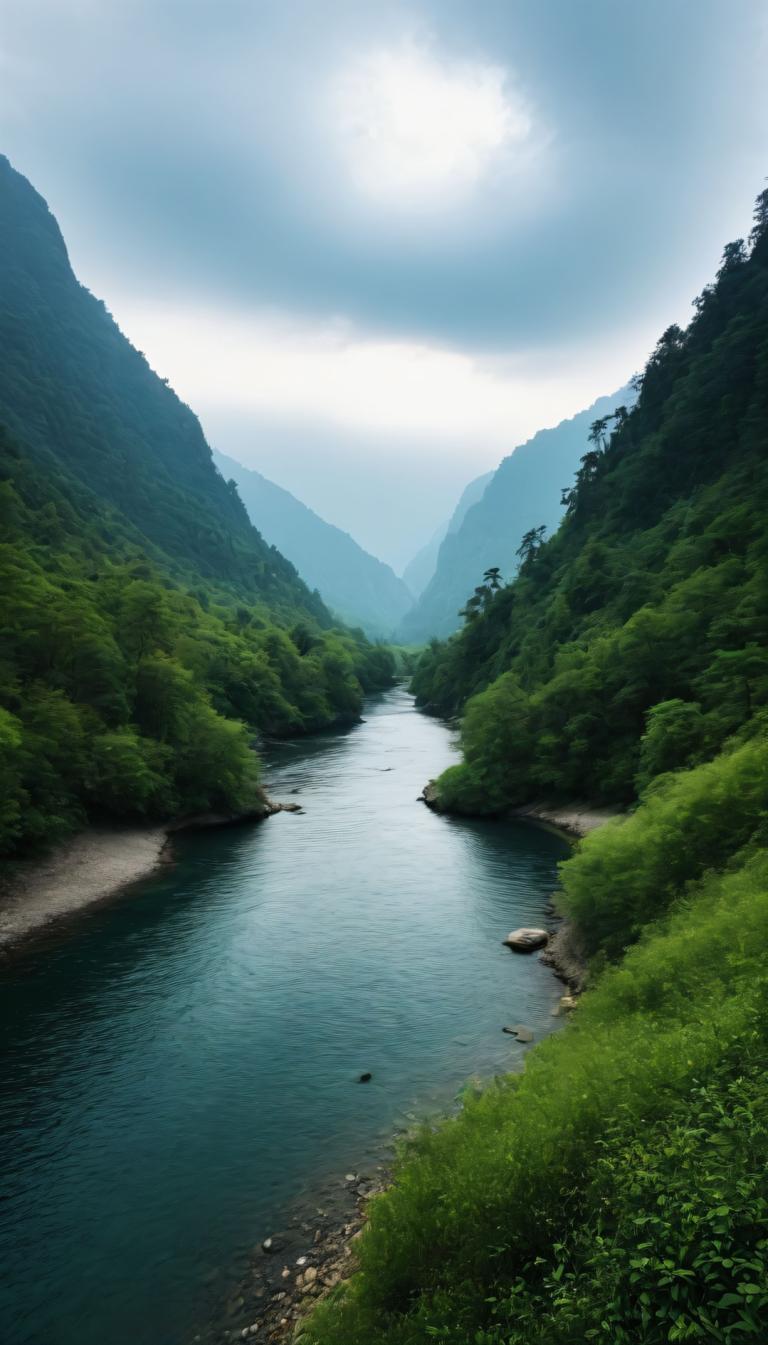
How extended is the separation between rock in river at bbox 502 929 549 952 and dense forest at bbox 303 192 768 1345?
2122 mm

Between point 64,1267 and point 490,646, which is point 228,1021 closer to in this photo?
point 64,1267

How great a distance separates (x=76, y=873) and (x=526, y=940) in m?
26.9

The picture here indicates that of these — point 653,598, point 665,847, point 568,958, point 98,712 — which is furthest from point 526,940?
point 653,598

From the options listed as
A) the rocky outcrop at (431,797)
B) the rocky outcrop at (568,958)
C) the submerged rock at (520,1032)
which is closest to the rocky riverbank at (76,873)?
the rocky outcrop at (431,797)

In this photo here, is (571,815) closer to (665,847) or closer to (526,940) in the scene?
(526,940)

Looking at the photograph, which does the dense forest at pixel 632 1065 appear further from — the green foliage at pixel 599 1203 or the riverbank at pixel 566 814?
the riverbank at pixel 566 814

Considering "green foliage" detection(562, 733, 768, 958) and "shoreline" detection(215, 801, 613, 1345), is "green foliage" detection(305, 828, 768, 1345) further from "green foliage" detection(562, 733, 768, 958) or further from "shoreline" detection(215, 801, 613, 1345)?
"green foliage" detection(562, 733, 768, 958)

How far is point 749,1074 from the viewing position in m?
Result: 11.8

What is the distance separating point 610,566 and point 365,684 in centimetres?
11173

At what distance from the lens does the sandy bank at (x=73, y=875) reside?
1436 inches

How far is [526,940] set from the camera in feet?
112

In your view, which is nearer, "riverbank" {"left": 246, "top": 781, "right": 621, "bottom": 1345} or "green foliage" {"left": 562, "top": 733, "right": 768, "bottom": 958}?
"riverbank" {"left": 246, "top": 781, "right": 621, "bottom": 1345}

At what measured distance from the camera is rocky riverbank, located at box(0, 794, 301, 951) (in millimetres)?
36469

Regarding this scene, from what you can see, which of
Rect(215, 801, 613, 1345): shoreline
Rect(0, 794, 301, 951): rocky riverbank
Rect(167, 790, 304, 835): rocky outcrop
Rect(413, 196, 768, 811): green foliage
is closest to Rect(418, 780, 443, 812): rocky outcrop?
Rect(413, 196, 768, 811): green foliage
